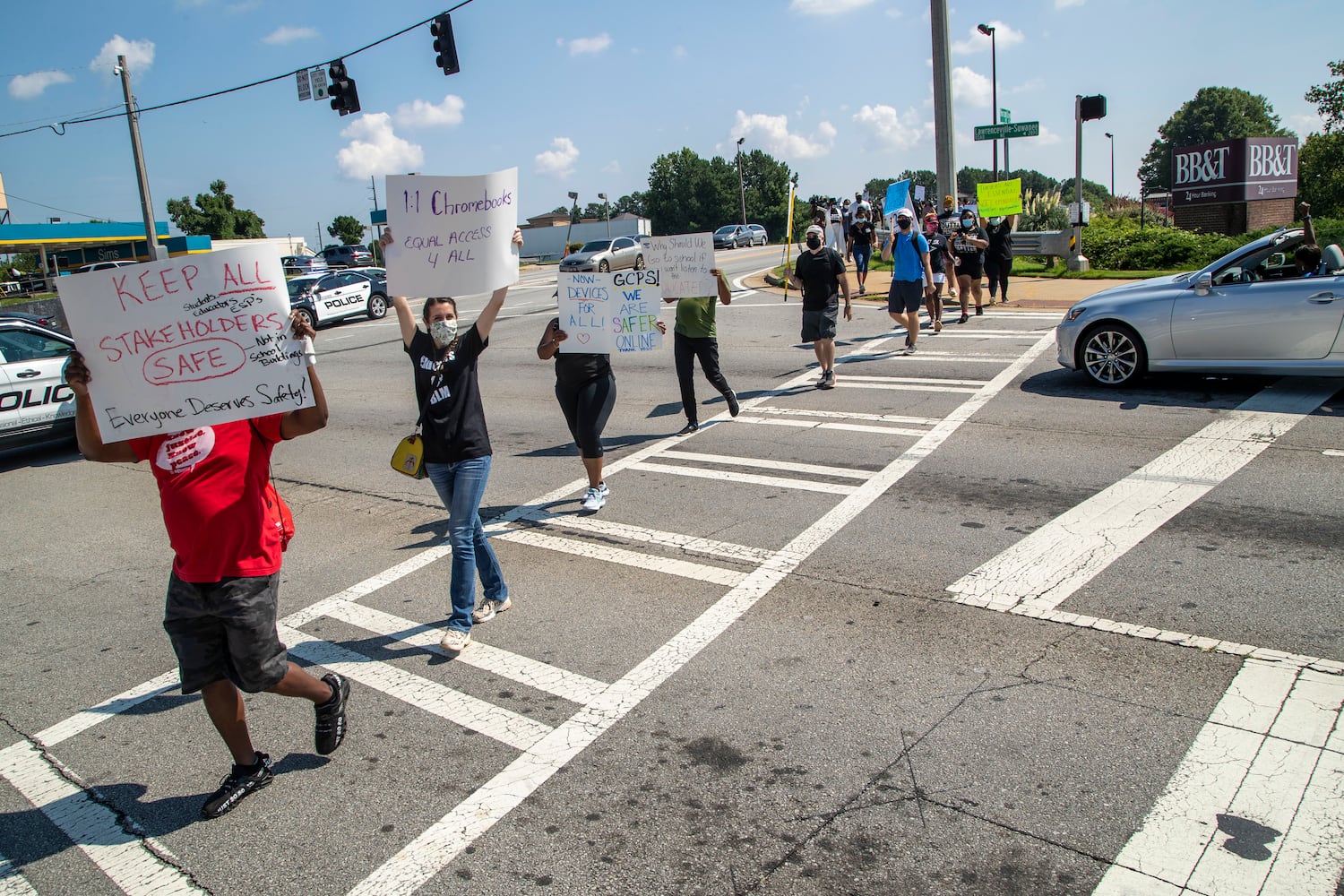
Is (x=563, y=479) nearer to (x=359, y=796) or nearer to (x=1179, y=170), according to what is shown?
(x=359, y=796)

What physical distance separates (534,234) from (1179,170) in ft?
237

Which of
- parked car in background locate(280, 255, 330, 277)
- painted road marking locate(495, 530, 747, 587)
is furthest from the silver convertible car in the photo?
parked car in background locate(280, 255, 330, 277)

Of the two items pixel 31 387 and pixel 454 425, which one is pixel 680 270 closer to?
pixel 454 425

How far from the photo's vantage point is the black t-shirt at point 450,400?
4.99m

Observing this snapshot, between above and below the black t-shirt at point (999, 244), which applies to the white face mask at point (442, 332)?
below

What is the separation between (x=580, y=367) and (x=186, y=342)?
12.0 feet

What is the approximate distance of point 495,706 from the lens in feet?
14.7

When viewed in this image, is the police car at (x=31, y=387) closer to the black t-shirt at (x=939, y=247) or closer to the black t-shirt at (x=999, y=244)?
the black t-shirt at (x=939, y=247)

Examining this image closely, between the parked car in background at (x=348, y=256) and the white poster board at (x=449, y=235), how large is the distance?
46470 mm

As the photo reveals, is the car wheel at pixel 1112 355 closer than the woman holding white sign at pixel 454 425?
No

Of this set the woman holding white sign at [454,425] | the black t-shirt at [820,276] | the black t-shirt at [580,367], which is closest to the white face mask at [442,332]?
the woman holding white sign at [454,425]

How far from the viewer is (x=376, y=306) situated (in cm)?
2681

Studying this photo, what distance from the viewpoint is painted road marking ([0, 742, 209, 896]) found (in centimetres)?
338

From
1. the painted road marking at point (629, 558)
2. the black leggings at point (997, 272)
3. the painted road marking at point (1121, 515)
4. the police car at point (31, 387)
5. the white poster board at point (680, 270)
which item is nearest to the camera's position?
the painted road marking at point (1121, 515)
